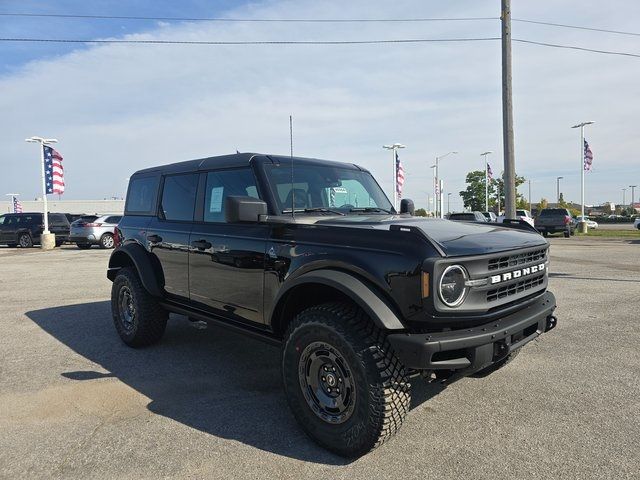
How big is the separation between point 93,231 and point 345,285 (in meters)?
20.3

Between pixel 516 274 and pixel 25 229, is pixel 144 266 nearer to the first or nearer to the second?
pixel 516 274

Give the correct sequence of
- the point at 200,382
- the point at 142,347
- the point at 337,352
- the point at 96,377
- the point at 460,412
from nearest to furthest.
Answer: the point at 337,352, the point at 460,412, the point at 96,377, the point at 200,382, the point at 142,347

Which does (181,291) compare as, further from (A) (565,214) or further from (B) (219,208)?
(A) (565,214)

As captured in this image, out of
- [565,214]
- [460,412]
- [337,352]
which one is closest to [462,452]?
[460,412]

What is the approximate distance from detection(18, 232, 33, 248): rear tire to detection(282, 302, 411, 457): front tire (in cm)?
2491

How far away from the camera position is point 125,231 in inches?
219

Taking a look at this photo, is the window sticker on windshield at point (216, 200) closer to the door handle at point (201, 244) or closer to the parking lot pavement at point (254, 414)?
the door handle at point (201, 244)

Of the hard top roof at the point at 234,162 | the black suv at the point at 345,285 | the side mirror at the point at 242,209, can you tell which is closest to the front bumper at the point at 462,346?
the black suv at the point at 345,285

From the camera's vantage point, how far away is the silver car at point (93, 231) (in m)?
20.5

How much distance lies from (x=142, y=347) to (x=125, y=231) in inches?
53.5

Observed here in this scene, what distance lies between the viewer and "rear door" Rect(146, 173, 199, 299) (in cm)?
457

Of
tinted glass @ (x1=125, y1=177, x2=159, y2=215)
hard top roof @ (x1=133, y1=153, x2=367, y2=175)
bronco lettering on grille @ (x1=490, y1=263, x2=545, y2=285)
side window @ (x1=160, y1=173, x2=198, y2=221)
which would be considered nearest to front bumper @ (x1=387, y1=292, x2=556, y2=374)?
bronco lettering on grille @ (x1=490, y1=263, x2=545, y2=285)

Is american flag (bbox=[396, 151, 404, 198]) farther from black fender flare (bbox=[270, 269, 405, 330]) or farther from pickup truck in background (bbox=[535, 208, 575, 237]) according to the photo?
black fender flare (bbox=[270, 269, 405, 330])

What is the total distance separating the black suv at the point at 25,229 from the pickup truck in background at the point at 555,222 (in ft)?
85.0
